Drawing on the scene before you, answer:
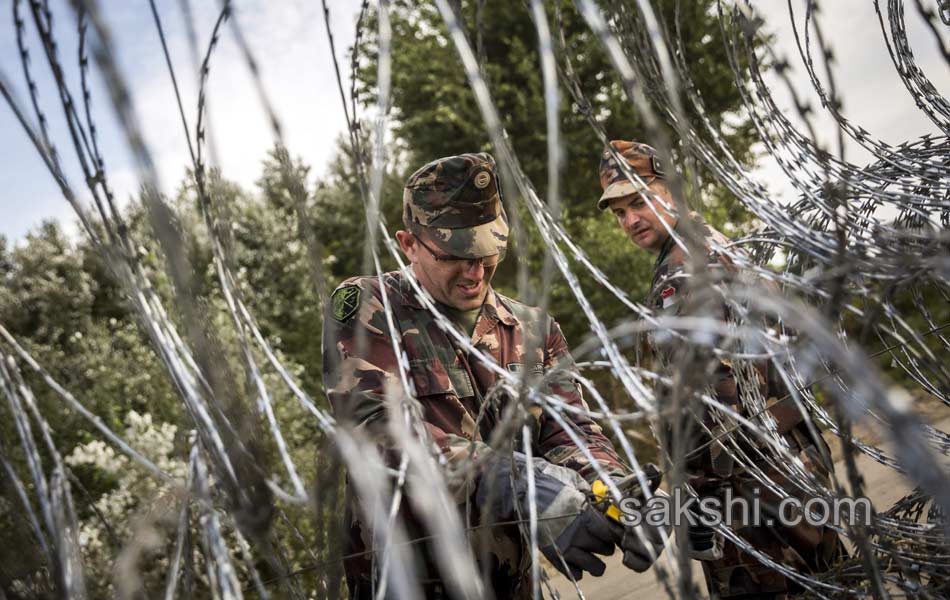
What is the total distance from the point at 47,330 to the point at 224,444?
1157 centimetres

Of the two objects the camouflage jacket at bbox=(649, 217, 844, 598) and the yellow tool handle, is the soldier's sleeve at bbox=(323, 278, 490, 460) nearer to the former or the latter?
the yellow tool handle

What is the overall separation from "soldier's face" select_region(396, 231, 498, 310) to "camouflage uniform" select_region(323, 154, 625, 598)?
0.06 meters

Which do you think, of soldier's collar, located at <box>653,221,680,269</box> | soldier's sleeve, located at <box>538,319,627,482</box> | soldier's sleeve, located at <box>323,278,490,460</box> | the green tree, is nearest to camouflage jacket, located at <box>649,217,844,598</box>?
soldier's collar, located at <box>653,221,680,269</box>

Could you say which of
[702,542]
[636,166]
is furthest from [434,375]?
[636,166]

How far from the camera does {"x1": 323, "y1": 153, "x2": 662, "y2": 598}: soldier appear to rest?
1.84 m

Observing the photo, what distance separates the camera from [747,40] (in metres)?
1.38

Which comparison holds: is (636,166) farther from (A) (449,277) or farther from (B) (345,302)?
(B) (345,302)

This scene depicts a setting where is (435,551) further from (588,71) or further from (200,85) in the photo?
(588,71)

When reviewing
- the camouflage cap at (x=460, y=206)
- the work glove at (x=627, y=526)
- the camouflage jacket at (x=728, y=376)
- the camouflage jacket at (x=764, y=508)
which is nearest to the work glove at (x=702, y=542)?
the camouflage jacket at (x=764, y=508)

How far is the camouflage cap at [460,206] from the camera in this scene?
6.86 feet

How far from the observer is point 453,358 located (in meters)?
2.12

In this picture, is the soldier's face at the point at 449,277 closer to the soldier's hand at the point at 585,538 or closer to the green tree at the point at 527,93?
the soldier's hand at the point at 585,538

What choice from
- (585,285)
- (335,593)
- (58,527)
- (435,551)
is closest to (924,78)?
(435,551)

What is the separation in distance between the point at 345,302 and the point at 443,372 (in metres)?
0.36
